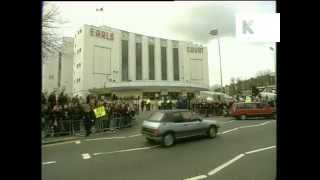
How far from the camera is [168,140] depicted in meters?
12.6

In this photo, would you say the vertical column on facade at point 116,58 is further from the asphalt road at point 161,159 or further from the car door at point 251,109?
the asphalt road at point 161,159

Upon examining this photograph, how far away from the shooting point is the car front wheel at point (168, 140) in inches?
492

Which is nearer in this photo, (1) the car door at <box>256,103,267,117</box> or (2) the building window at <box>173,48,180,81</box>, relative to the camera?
(1) the car door at <box>256,103,267,117</box>

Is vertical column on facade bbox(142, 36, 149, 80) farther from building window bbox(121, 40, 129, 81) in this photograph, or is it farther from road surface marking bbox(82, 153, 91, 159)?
road surface marking bbox(82, 153, 91, 159)

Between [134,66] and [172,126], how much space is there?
4680cm

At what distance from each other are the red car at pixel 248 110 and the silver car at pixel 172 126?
405 inches

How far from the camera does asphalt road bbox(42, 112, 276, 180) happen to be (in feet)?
26.2

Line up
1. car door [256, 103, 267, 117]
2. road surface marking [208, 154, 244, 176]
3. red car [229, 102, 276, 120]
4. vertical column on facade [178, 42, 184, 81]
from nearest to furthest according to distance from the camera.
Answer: road surface marking [208, 154, 244, 176], red car [229, 102, 276, 120], car door [256, 103, 267, 117], vertical column on facade [178, 42, 184, 81]

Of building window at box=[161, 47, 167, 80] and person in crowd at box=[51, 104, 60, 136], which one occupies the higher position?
building window at box=[161, 47, 167, 80]

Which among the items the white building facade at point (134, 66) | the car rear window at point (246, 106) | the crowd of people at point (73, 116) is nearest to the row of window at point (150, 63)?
the white building facade at point (134, 66)


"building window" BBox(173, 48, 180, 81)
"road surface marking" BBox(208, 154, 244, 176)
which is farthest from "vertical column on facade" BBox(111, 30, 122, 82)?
"road surface marking" BBox(208, 154, 244, 176)
